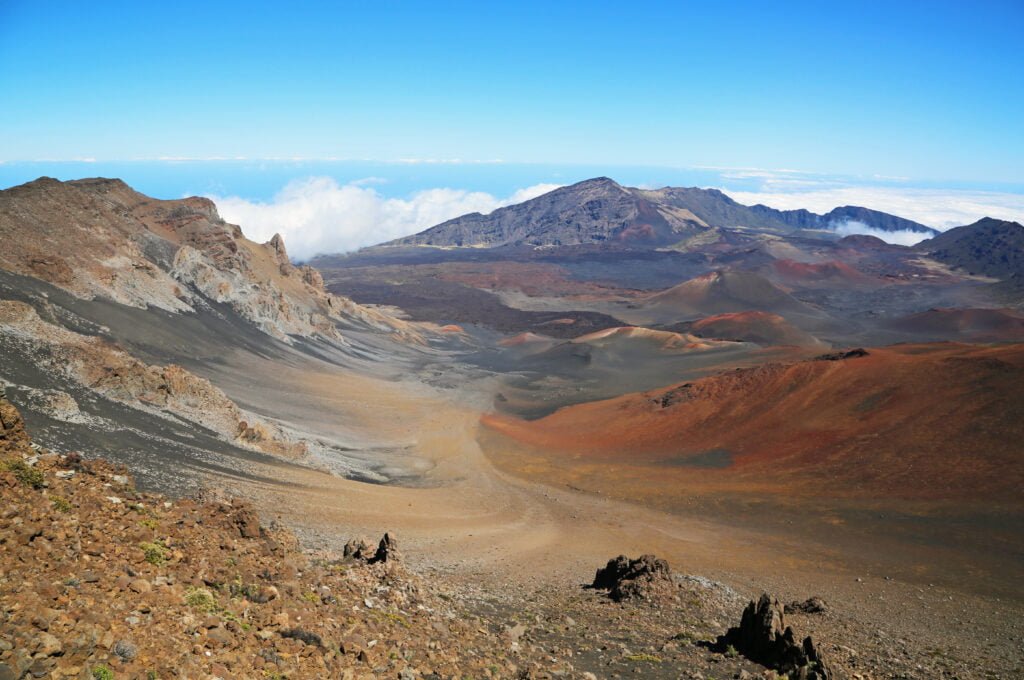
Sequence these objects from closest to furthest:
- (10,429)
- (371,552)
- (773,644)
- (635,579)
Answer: (10,429) < (773,644) < (371,552) < (635,579)

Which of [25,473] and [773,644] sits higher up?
[25,473]

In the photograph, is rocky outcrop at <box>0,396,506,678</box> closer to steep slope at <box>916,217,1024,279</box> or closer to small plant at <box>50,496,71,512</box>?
small plant at <box>50,496,71,512</box>

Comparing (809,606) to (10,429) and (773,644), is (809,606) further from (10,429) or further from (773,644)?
(10,429)

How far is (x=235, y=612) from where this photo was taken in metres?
8.77

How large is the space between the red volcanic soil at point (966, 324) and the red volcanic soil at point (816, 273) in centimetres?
5952

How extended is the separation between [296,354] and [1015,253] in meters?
194

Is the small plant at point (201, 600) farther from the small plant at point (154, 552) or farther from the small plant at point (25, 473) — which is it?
the small plant at point (25, 473)

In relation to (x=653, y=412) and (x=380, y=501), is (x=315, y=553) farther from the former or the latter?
(x=653, y=412)

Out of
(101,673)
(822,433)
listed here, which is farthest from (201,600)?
(822,433)

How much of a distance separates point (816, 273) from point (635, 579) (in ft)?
571

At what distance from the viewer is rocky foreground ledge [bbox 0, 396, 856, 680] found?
702 centimetres

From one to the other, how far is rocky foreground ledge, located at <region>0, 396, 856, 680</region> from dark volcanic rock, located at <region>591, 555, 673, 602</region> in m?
0.58

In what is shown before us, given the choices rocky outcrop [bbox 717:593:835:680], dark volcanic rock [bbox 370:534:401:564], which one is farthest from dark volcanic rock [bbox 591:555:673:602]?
dark volcanic rock [bbox 370:534:401:564]

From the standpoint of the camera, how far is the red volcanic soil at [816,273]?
167 meters
